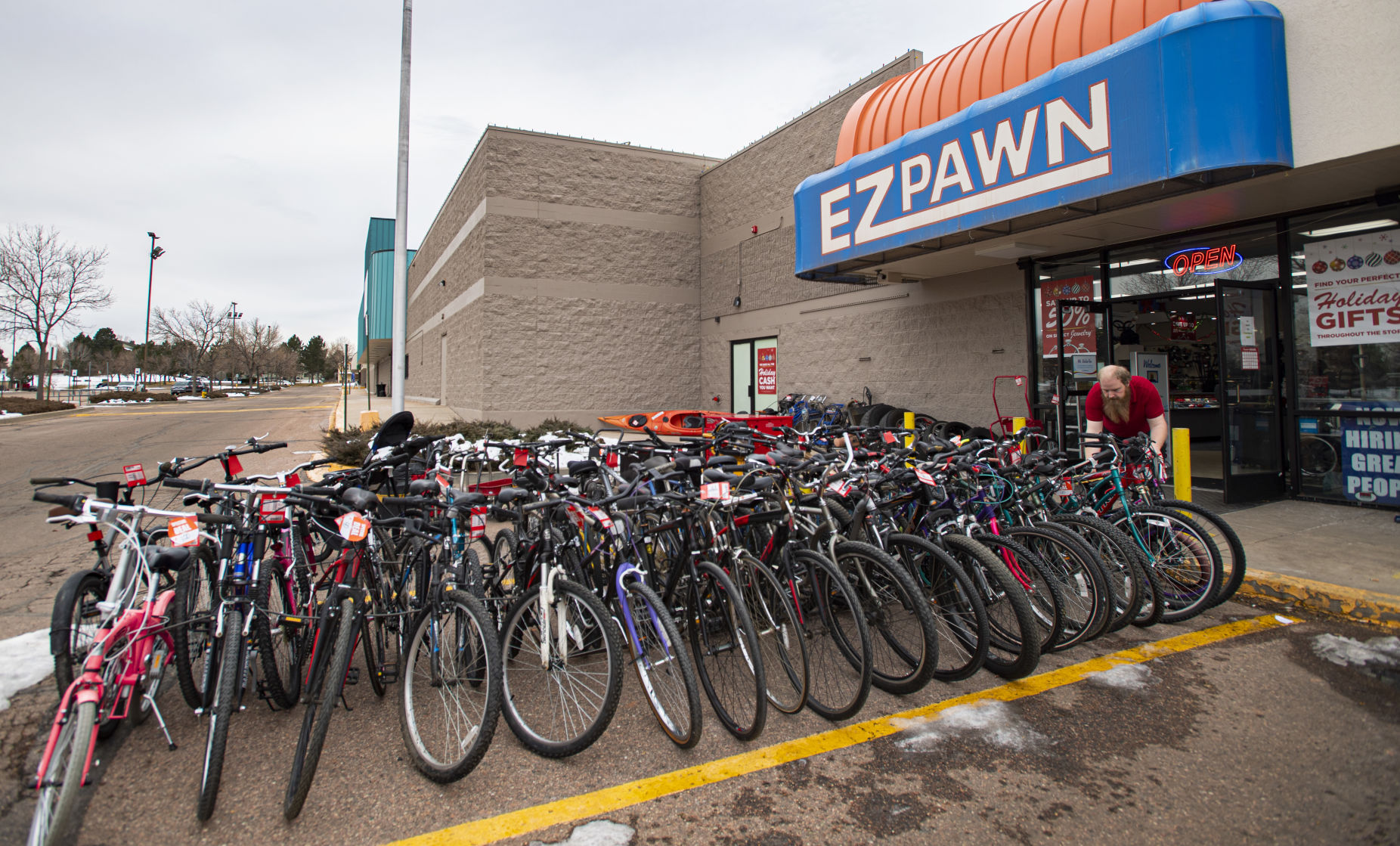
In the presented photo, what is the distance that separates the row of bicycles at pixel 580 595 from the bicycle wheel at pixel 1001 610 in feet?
0.04

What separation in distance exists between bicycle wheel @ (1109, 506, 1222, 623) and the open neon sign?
208 inches

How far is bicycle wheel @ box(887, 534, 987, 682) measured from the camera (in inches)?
139

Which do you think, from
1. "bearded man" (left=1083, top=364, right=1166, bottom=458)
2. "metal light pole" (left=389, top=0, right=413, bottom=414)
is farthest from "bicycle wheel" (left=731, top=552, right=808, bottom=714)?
"metal light pole" (left=389, top=0, right=413, bottom=414)

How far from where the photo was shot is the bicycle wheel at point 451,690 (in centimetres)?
276

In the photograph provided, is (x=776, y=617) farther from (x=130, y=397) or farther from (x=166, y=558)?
(x=130, y=397)

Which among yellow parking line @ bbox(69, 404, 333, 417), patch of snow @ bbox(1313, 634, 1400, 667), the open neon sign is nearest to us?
patch of snow @ bbox(1313, 634, 1400, 667)

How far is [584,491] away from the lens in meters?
4.53

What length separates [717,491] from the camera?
3268 millimetres

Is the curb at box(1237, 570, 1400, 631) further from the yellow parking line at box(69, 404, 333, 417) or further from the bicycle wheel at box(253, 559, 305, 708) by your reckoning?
the yellow parking line at box(69, 404, 333, 417)

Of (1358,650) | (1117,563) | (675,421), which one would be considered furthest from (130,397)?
(1358,650)

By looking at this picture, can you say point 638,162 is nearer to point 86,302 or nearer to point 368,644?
point 368,644

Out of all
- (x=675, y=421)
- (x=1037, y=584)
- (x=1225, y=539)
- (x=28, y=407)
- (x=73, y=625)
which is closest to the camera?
(x=73, y=625)

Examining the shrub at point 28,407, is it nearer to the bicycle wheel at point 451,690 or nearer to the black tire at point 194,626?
the black tire at point 194,626

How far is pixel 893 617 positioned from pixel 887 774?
872 mm
